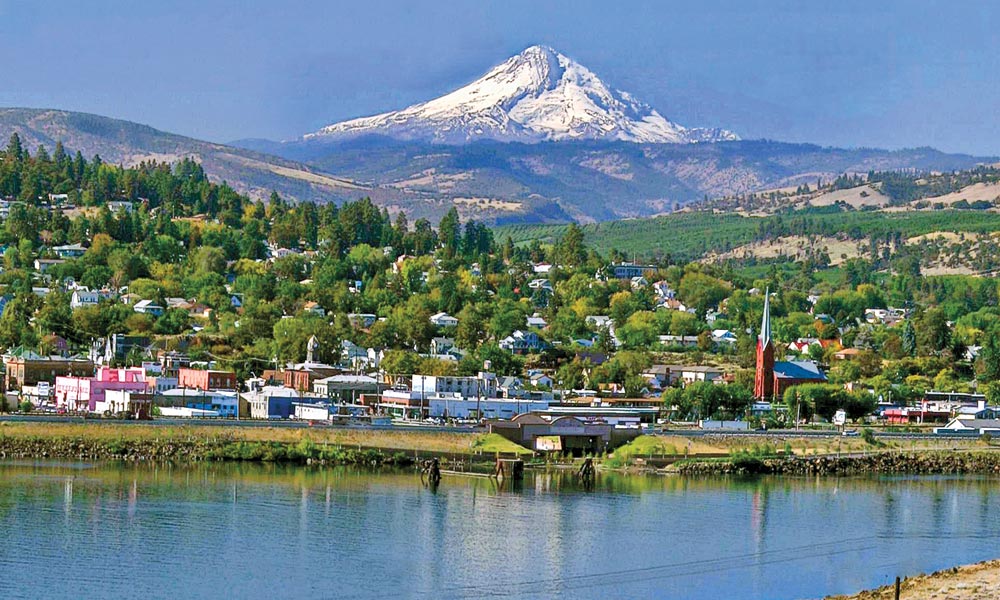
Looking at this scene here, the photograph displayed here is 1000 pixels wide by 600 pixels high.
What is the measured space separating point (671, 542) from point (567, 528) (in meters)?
2.66

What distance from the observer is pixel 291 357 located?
80.6 meters

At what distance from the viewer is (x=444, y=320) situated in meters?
92.6

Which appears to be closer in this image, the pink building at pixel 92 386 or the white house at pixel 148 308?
the pink building at pixel 92 386

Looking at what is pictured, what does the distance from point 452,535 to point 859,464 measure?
21705 millimetres

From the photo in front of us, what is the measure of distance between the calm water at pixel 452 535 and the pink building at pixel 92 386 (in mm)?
Answer: 13912

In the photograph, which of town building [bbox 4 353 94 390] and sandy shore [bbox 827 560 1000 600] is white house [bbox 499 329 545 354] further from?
sandy shore [bbox 827 560 1000 600]

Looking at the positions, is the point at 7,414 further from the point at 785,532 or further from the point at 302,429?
the point at 785,532

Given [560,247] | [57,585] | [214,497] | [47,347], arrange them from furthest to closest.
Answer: [560,247], [47,347], [214,497], [57,585]

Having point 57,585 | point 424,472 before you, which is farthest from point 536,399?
point 57,585

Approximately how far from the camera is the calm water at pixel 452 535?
34312mm

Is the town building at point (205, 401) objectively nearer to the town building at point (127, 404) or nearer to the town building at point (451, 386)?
the town building at point (127, 404)

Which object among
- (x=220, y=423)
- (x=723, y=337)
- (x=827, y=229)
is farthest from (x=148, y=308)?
(x=827, y=229)

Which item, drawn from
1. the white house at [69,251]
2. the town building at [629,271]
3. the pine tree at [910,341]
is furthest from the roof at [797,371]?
the white house at [69,251]

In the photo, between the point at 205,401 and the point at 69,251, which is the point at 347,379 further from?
the point at 69,251
